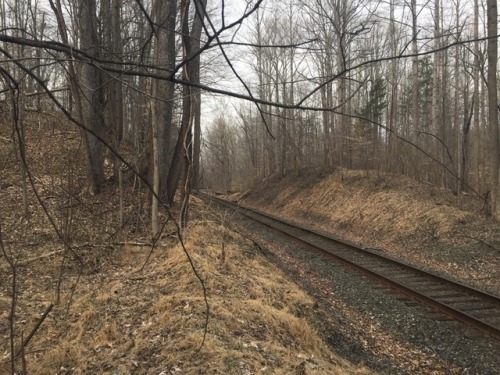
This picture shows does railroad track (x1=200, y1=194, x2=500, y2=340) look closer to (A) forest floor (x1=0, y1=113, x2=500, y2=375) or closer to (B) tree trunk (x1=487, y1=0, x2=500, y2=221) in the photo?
(A) forest floor (x1=0, y1=113, x2=500, y2=375)

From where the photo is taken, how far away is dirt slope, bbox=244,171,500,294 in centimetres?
996

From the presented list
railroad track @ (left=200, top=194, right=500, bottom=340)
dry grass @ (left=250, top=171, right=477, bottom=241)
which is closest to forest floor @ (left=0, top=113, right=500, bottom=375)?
dry grass @ (left=250, top=171, right=477, bottom=241)

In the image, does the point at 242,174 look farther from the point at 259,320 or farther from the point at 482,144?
the point at 259,320

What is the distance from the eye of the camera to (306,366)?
4164mm

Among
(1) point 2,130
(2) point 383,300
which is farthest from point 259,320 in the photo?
(1) point 2,130

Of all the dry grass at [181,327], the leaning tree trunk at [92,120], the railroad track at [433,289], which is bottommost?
the railroad track at [433,289]

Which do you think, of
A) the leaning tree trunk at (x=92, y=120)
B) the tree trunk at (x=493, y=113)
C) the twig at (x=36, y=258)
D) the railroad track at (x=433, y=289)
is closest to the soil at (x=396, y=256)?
the railroad track at (x=433, y=289)

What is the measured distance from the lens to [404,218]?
13961mm

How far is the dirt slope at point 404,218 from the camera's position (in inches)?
392

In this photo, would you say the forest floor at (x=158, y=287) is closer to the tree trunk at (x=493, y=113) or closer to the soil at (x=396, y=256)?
the soil at (x=396, y=256)

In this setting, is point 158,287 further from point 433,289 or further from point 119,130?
point 119,130

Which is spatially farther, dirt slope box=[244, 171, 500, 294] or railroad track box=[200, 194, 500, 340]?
dirt slope box=[244, 171, 500, 294]

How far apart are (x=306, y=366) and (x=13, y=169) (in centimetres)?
1078

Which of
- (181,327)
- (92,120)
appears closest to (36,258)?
(181,327)
